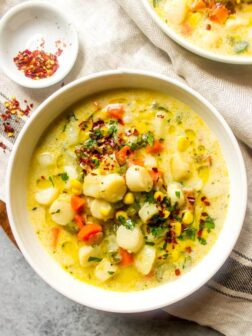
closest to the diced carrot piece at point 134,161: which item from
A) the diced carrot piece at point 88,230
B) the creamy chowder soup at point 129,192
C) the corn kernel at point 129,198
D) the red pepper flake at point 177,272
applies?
the creamy chowder soup at point 129,192

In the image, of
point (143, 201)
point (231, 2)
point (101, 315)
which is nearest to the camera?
point (143, 201)

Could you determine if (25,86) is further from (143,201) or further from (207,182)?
(207,182)

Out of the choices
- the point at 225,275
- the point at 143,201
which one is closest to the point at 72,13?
the point at 143,201

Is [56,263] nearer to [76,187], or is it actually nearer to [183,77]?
[76,187]

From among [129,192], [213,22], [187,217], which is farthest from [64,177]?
[213,22]

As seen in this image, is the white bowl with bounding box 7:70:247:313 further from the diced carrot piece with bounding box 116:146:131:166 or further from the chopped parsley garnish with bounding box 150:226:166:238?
the diced carrot piece with bounding box 116:146:131:166

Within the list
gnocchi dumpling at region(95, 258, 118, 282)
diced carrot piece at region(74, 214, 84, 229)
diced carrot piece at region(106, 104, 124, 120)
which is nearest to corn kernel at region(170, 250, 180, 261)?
gnocchi dumpling at region(95, 258, 118, 282)
